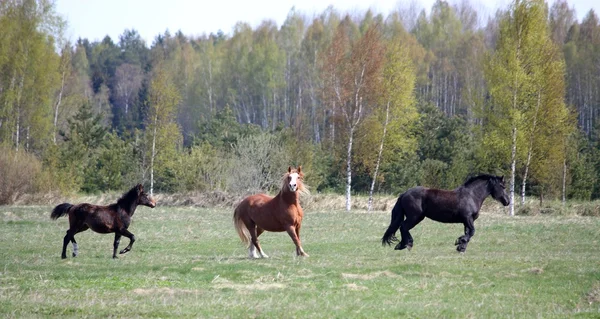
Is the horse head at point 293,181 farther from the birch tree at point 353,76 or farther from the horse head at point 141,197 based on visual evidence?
the birch tree at point 353,76

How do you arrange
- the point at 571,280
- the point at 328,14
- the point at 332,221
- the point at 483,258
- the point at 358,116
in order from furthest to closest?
1. the point at 328,14
2. the point at 358,116
3. the point at 332,221
4. the point at 483,258
5. the point at 571,280

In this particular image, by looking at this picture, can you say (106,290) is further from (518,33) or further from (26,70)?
(26,70)

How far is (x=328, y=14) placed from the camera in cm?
9856

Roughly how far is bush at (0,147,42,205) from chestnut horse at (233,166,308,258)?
89.5 ft

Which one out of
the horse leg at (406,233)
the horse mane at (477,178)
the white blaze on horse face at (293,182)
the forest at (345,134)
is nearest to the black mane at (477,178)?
the horse mane at (477,178)

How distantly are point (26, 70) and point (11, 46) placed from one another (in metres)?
1.87

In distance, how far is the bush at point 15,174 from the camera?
41.3 meters

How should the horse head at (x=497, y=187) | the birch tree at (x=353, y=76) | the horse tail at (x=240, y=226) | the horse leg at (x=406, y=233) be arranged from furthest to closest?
1. the birch tree at (x=353, y=76)
2. the horse head at (x=497, y=187)
3. the horse leg at (x=406, y=233)
4. the horse tail at (x=240, y=226)

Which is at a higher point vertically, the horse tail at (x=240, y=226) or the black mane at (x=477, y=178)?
the black mane at (x=477, y=178)

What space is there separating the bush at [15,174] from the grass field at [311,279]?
19750 mm

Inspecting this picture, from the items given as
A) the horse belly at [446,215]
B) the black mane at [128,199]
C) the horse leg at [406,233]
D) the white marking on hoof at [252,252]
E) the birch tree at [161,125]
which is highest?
the birch tree at [161,125]

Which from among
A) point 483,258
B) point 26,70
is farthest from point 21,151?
point 483,258

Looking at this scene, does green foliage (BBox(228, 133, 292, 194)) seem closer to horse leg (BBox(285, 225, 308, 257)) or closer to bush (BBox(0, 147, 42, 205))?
bush (BBox(0, 147, 42, 205))

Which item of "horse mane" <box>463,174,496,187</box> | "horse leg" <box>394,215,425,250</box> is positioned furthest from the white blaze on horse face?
"horse mane" <box>463,174,496,187</box>
